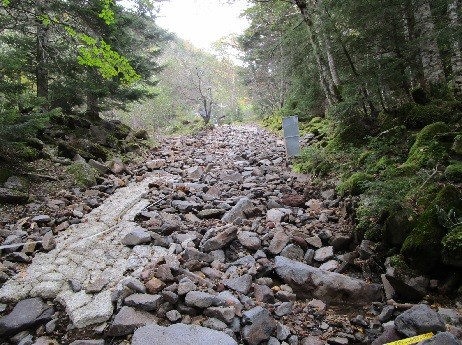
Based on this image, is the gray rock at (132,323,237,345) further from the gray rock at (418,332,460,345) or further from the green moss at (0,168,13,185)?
the green moss at (0,168,13,185)

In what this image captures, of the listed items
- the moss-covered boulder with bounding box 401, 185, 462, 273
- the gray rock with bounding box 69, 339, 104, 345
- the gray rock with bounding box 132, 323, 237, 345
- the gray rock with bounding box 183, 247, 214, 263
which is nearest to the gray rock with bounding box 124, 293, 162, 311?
the gray rock with bounding box 132, 323, 237, 345

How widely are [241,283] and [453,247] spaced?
234 centimetres

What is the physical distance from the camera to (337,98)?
365 inches

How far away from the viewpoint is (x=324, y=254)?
446cm

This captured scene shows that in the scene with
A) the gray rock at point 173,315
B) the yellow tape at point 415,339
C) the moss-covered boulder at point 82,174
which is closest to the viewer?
the yellow tape at point 415,339

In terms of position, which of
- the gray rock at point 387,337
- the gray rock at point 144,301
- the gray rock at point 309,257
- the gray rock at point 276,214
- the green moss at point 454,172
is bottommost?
the gray rock at point 387,337

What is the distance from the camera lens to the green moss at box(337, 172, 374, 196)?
525 cm

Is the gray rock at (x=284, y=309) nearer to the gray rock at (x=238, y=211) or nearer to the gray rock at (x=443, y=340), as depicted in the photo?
the gray rock at (x=443, y=340)

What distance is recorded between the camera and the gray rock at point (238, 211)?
18.8 ft

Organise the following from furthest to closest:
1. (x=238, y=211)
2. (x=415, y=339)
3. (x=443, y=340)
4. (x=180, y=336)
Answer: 1. (x=238, y=211)
2. (x=180, y=336)
3. (x=415, y=339)
4. (x=443, y=340)

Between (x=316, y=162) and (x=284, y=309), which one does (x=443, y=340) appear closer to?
(x=284, y=309)

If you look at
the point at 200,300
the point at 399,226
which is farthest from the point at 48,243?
the point at 399,226

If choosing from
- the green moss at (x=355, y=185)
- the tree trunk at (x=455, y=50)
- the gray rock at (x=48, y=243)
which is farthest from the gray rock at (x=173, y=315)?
the tree trunk at (x=455, y=50)

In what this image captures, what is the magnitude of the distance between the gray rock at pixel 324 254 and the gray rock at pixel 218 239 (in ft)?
4.22
